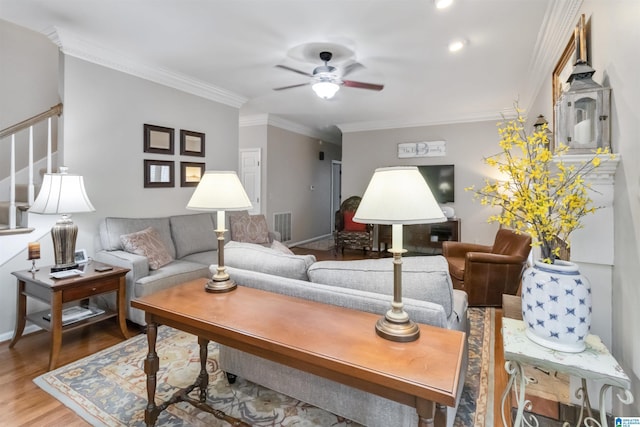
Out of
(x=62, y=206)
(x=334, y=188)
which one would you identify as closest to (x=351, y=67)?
(x=62, y=206)

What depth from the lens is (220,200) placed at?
5.54 feet

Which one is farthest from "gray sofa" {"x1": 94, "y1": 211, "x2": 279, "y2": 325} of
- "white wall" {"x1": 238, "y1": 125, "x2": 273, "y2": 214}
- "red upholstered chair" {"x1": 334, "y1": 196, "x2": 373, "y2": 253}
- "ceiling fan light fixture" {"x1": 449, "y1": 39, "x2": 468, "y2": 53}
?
"ceiling fan light fixture" {"x1": 449, "y1": 39, "x2": 468, "y2": 53}

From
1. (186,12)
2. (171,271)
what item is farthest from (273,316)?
(186,12)

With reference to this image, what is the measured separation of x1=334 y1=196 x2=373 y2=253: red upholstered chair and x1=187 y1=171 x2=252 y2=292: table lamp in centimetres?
429

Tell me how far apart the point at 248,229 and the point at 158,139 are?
1.57 m

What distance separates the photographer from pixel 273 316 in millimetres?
1386

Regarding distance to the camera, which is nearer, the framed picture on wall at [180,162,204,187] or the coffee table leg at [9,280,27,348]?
the coffee table leg at [9,280,27,348]

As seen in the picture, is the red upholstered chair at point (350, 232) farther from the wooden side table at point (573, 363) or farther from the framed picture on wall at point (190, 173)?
the wooden side table at point (573, 363)

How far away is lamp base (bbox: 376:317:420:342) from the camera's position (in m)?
1.16

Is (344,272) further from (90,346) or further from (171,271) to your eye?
(90,346)

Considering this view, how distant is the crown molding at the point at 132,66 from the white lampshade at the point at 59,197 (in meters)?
1.34

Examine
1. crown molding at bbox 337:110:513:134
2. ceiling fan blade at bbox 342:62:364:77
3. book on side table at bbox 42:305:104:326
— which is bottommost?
book on side table at bbox 42:305:104:326

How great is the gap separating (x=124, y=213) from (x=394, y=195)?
11.0 ft

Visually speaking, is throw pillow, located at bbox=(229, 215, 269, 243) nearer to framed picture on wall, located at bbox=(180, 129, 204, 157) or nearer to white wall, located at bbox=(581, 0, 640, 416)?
framed picture on wall, located at bbox=(180, 129, 204, 157)
